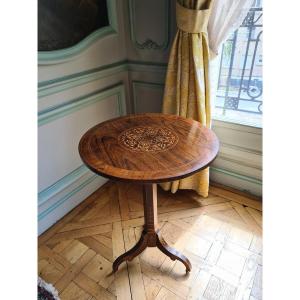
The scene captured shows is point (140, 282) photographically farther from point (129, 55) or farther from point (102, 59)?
point (129, 55)

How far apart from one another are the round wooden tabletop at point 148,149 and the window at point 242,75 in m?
0.49

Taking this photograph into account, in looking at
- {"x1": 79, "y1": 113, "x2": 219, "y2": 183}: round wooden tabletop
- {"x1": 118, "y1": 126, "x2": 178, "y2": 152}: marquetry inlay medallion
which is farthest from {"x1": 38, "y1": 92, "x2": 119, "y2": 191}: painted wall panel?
{"x1": 118, "y1": 126, "x2": 178, "y2": 152}: marquetry inlay medallion

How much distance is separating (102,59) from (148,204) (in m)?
0.90

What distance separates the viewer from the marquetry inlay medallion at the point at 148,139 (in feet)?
2.74

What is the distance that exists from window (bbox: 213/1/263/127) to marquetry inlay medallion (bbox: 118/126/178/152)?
0.61 meters

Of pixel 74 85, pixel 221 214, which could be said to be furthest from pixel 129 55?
pixel 221 214

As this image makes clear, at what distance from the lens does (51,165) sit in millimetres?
1277

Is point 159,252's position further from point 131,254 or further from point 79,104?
point 79,104

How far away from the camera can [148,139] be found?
0.89 m

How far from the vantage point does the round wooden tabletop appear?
2.30 ft

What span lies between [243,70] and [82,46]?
33.9 inches

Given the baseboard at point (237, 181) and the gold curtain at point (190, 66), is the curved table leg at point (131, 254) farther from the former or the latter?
the baseboard at point (237, 181)

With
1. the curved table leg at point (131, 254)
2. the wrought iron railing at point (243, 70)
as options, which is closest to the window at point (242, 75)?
the wrought iron railing at point (243, 70)

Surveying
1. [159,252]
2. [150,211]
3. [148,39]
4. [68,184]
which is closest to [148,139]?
[150,211]
